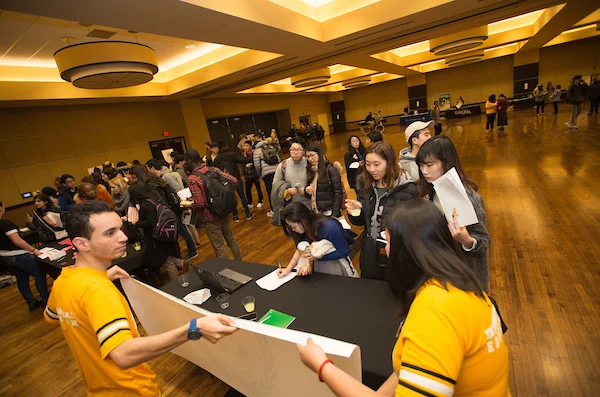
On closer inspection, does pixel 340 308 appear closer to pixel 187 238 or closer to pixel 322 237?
pixel 322 237

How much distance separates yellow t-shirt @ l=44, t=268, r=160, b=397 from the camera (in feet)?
3.43

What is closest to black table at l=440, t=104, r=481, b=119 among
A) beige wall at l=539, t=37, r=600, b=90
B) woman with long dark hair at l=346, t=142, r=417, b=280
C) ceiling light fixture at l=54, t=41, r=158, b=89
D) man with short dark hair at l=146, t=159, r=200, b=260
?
beige wall at l=539, t=37, r=600, b=90

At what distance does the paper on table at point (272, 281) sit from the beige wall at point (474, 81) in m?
20.9

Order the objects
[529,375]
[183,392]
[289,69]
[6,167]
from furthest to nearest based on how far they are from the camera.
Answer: [289,69]
[6,167]
[183,392]
[529,375]

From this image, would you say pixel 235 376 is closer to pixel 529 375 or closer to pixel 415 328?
pixel 415 328

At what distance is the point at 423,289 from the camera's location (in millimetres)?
813

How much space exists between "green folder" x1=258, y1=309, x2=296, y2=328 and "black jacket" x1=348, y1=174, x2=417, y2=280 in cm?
78

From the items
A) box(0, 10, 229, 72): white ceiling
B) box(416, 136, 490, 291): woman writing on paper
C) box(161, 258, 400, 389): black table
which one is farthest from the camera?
box(0, 10, 229, 72): white ceiling

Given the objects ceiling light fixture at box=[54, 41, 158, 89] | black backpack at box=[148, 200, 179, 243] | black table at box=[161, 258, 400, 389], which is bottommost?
black table at box=[161, 258, 400, 389]

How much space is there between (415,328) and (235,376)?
54.1 inches

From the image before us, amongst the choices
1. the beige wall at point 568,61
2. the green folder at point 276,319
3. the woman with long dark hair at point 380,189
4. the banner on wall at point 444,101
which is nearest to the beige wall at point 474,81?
the banner on wall at point 444,101

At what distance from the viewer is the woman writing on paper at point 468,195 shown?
4.99 feet

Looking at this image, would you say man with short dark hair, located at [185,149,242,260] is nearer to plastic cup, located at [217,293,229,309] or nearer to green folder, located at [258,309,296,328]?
plastic cup, located at [217,293,229,309]

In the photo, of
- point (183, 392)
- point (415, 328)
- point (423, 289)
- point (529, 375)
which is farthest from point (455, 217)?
point (183, 392)
